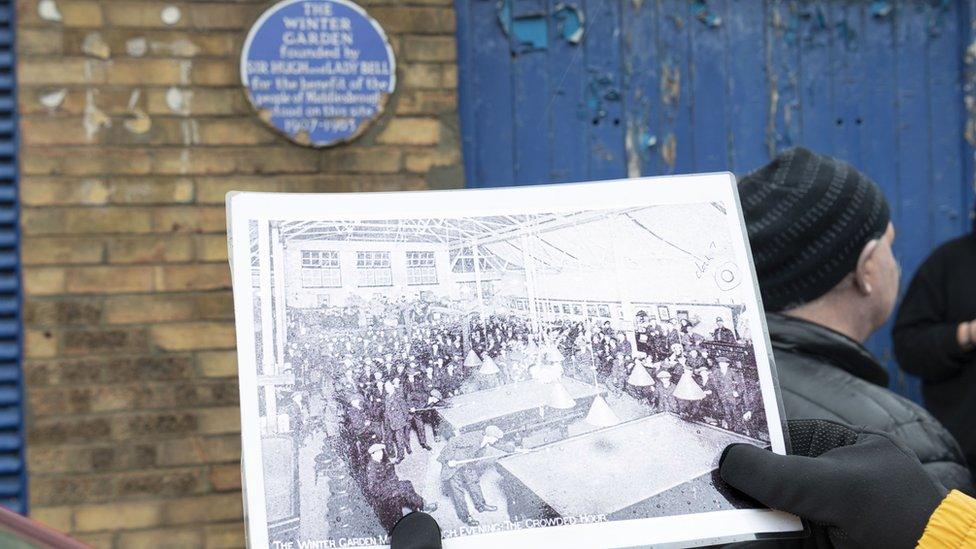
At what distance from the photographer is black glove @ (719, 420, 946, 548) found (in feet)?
3.24

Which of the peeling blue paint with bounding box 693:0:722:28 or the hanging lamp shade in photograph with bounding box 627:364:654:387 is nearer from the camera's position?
the hanging lamp shade in photograph with bounding box 627:364:654:387

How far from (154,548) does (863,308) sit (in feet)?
7.81

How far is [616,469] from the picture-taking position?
3.34ft

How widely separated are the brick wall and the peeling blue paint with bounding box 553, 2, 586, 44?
3.54 ft

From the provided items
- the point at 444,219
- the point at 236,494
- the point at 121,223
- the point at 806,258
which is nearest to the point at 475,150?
the point at 121,223

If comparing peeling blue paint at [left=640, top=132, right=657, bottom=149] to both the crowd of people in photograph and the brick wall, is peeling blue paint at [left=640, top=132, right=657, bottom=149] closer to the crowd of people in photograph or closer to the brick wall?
the brick wall

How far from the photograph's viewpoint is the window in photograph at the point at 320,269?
1034mm

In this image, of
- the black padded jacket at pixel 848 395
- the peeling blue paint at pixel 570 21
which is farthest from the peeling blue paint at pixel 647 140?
the black padded jacket at pixel 848 395

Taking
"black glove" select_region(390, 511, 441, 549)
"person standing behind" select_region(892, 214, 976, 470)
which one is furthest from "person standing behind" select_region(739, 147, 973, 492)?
"person standing behind" select_region(892, 214, 976, 470)

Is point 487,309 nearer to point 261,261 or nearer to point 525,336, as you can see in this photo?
point 525,336

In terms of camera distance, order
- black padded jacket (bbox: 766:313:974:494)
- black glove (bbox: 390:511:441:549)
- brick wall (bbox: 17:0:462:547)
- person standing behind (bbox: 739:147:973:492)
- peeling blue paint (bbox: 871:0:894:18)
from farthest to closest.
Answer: peeling blue paint (bbox: 871:0:894:18) < brick wall (bbox: 17:0:462:547) < person standing behind (bbox: 739:147:973:492) < black padded jacket (bbox: 766:313:974:494) < black glove (bbox: 390:511:441:549)

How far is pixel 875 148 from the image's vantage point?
367cm

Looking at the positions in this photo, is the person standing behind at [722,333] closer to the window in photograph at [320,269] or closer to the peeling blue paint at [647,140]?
the window in photograph at [320,269]

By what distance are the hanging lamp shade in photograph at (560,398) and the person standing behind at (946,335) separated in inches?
99.4
